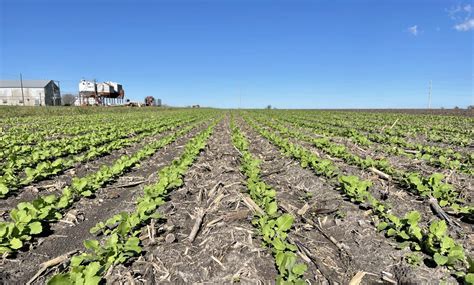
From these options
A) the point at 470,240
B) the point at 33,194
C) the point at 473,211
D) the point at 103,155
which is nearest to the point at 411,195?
the point at 473,211

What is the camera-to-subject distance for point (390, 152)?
905cm

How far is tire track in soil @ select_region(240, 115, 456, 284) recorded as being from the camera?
10.5 ft

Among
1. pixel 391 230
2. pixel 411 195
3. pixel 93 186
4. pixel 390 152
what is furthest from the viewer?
pixel 390 152

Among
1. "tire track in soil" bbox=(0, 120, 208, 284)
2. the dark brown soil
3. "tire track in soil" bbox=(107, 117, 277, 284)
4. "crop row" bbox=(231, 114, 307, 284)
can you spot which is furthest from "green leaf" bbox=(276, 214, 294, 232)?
the dark brown soil

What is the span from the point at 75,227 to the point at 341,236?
3.54 meters

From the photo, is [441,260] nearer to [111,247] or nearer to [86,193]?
[111,247]

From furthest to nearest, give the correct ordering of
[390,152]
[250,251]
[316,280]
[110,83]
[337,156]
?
[110,83] → [390,152] → [337,156] → [250,251] → [316,280]

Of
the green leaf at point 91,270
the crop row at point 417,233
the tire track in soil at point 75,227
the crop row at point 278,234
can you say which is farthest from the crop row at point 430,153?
the green leaf at point 91,270

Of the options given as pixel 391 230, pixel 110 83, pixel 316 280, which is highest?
pixel 110 83

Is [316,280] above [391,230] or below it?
below

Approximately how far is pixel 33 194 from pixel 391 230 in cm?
568

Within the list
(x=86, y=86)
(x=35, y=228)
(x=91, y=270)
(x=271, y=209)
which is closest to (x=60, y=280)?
(x=91, y=270)

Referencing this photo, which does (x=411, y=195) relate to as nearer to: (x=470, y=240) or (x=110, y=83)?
(x=470, y=240)

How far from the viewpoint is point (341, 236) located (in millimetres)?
4098
